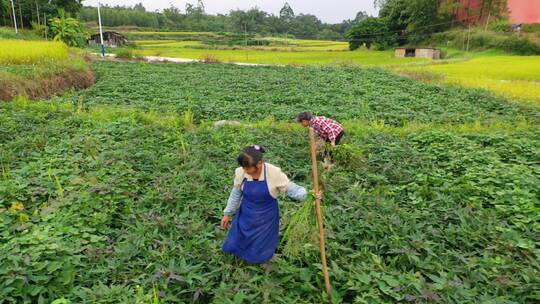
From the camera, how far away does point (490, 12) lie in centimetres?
4291

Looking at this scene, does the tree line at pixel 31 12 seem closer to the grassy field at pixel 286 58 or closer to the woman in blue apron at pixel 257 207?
the grassy field at pixel 286 58

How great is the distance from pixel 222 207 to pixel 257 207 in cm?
137

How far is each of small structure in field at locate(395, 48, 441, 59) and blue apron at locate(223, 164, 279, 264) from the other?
1500 inches

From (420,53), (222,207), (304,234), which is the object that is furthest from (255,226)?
(420,53)

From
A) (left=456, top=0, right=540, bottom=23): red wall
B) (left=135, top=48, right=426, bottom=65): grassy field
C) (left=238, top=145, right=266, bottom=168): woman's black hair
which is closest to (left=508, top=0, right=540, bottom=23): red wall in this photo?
(left=456, top=0, right=540, bottom=23): red wall

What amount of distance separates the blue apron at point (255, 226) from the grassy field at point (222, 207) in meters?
0.17

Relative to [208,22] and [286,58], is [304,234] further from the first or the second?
[208,22]

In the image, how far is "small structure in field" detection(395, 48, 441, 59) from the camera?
3685cm

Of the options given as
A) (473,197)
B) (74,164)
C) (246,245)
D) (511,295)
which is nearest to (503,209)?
(473,197)

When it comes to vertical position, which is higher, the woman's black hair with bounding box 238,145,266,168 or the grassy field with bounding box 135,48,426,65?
the grassy field with bounding box 135,48,426,65

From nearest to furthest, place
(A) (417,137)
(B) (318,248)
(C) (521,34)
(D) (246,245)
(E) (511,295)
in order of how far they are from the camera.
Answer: (E) (511,295), (D) (246,245), (B) (318,248), (A) (417,137), (C) (521,34)

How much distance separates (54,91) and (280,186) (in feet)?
34.1

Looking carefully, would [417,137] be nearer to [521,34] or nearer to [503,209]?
[503,209]

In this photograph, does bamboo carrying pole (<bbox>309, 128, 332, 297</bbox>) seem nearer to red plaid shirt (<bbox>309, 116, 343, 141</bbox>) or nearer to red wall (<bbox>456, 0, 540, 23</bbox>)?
red plaid shirt (<bbox>309, 116, 343, 141</bbox>)
